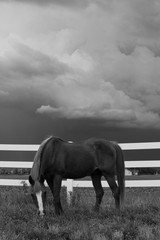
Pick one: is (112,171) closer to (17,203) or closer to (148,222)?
(148,222)

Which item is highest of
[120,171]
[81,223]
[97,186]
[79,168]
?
[79,168]

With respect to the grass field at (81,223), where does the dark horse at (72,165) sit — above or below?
above

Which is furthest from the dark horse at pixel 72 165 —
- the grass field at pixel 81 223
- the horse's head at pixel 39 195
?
the grass field at pixel 81 223

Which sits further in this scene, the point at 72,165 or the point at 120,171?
the point at 120,171

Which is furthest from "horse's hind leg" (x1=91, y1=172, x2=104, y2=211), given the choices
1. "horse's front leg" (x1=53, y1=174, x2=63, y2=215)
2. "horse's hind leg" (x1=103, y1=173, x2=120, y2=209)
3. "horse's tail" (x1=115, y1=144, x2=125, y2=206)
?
"horse's front leg" (x1=53, y1=174, x2=63, y2=215)

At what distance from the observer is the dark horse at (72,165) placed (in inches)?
331

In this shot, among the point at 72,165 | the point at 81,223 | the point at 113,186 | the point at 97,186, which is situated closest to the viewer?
the point at 81,223

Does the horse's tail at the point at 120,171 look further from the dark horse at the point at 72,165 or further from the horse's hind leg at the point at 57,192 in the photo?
the horse's hind leg at the point at 57,192

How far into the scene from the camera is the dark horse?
27.6 ft

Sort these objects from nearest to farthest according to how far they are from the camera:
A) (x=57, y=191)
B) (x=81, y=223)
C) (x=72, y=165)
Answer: (x=81, y=223) < (x=57, y=191) < (x=72, y=165)

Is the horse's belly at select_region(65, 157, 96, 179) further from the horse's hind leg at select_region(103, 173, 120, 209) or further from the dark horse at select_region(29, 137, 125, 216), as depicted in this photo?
the horse's hind leg at select_region(103, 173, 120, 209)

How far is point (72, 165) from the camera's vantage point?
28.9 feet

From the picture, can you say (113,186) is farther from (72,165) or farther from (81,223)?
(81,223)

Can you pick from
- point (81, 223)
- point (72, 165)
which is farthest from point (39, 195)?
point (72, 165)
